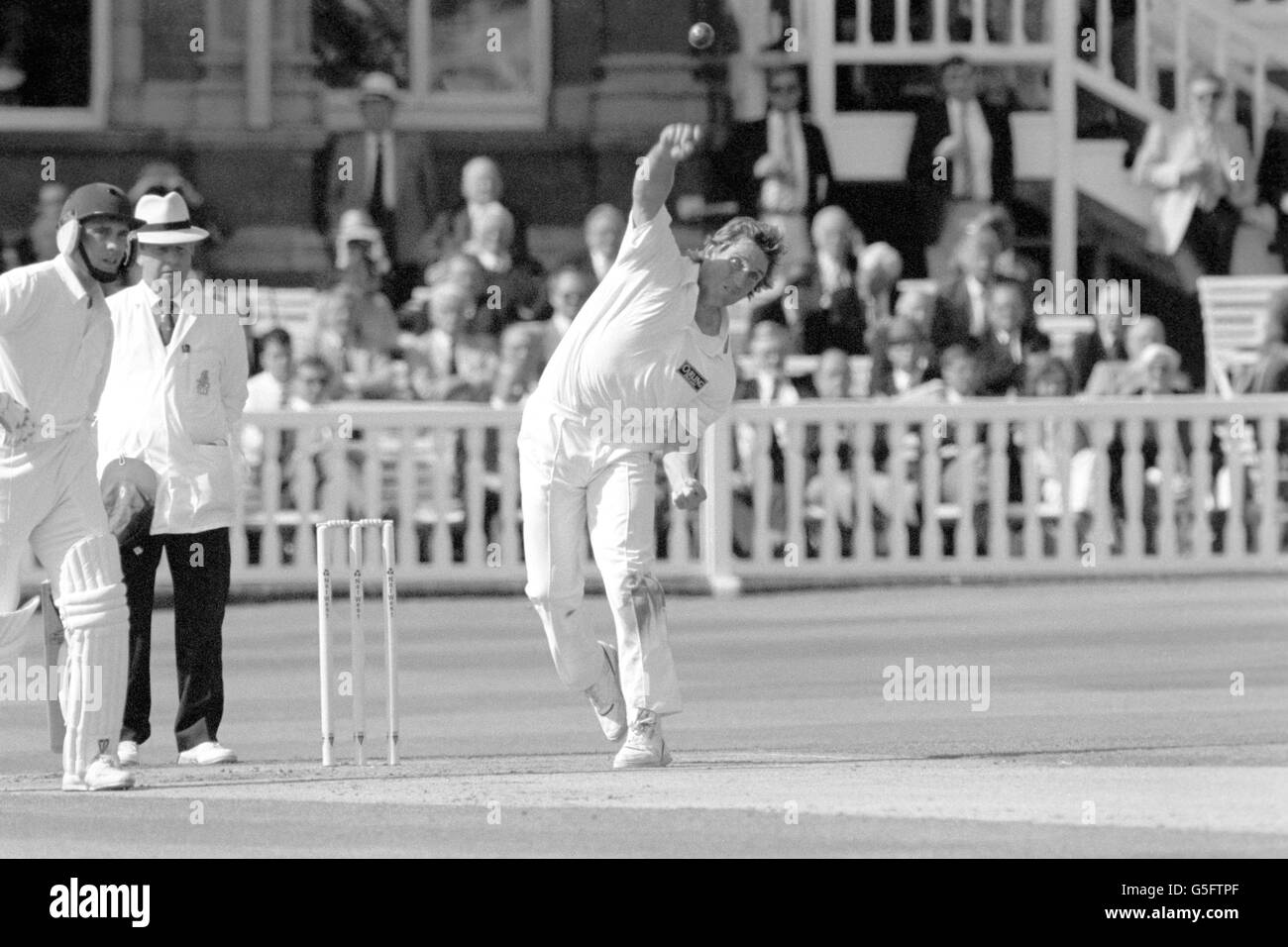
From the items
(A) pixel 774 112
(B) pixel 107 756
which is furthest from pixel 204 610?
(A) pixel 774 112

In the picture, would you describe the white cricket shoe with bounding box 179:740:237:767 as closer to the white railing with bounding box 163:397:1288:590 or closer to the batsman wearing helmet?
the batsman wearing helmet

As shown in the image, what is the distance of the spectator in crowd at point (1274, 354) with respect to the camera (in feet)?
65.1

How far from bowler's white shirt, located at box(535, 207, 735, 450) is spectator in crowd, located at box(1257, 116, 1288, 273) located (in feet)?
44.3

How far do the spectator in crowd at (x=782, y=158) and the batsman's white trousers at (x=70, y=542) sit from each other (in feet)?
38.8

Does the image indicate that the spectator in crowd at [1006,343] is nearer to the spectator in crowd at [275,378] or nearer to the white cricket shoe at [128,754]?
the spectator in crowd at [275,378]

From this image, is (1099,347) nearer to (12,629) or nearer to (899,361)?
(899,361)

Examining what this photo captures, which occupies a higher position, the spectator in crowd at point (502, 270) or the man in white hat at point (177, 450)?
the spectator in crowd at point (502, 270)

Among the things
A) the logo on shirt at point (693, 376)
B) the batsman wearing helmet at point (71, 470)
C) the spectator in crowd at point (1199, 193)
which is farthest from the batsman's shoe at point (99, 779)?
the spectator in crowd at point (1199, 193)

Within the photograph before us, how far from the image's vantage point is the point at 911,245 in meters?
23.6

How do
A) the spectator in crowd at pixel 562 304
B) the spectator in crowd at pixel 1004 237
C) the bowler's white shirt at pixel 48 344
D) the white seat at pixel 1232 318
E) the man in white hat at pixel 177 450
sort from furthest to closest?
1. the white seat at pixel 1232 318
2. the spectator in crowd at pixel 1004 237
3. the spectator in crowd at pixel 562 304
4. the man in white hat at pixel 177 450
5. the bowler's white shirt at pixel 48 344

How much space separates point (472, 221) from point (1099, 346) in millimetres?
4043

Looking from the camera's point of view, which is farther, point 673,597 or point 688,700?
point 673,597

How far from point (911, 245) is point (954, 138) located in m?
0.91
